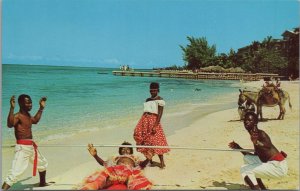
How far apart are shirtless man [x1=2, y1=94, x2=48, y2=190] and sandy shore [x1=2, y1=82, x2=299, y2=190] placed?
261 mm

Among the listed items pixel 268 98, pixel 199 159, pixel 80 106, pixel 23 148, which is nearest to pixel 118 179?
pixel 23 148

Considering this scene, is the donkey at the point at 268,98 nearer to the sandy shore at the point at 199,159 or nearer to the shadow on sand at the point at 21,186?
the sandy shore at the point at 199,159

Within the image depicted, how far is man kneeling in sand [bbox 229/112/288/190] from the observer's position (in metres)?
5.14

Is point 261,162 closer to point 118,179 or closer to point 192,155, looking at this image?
point 192,155

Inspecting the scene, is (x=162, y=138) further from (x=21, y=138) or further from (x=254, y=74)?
(x=254, y=74)

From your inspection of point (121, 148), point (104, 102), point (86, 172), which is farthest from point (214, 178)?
point (104, 102)

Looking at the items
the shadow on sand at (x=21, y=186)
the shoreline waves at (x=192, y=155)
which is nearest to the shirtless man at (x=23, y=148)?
the shadow on sand at (x=21, y=186)

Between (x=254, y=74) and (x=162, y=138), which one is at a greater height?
(x=254, y=74)

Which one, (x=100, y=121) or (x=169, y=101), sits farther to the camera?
(x=169, y=101)

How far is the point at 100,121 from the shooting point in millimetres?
9258

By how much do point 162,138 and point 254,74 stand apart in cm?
334

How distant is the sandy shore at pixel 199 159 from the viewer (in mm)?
5602

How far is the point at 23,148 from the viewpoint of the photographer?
5.45 m

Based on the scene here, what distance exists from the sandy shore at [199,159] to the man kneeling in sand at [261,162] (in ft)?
1.11
